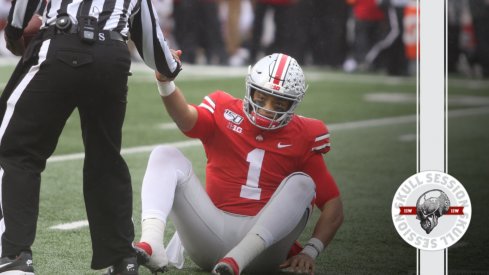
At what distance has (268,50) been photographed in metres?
13.8

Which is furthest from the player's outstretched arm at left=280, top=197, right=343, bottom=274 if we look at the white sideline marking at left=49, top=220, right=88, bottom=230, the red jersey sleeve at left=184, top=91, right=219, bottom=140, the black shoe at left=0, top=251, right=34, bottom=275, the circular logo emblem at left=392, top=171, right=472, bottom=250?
the white sideline marking at left=49, top=220, right=88, bottom=230

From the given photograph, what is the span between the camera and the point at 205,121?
3.92m

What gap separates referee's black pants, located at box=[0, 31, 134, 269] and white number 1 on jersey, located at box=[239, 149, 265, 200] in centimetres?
57

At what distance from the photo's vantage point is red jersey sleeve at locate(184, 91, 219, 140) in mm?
3910

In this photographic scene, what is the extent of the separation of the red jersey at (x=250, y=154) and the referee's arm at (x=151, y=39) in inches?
13.7

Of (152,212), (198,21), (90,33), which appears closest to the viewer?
(90,33)

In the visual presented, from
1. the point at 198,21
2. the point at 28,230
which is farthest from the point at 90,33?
the point at 198,21

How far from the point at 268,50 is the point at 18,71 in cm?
1041

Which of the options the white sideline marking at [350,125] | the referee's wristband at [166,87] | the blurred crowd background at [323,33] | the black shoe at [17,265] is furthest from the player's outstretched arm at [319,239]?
the blurred crowd background at [323,33]

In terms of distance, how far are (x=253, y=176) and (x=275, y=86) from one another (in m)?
0.34

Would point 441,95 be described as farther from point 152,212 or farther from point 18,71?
point 18,71

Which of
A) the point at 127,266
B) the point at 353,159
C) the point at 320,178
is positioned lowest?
the point at 353,159

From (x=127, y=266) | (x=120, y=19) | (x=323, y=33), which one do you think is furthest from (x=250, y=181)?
(x=323, y=33)

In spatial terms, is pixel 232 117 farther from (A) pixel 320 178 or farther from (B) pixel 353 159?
(B) pixel 353 159
